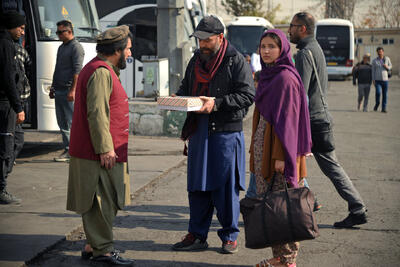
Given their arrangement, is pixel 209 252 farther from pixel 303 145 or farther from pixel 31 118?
pixel 31 118

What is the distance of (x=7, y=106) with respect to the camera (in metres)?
5.96

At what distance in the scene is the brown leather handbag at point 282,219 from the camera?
12.9ft

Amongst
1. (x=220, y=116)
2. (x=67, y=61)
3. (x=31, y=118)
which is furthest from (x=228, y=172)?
(x=31, y=118)

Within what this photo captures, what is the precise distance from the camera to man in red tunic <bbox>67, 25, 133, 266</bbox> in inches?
164

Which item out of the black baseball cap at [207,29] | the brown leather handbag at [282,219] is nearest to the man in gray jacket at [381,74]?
the black baseball cap at [207,29]

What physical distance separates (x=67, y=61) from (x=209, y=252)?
4.37 metres

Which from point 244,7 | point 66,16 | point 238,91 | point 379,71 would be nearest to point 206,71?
point 238,91

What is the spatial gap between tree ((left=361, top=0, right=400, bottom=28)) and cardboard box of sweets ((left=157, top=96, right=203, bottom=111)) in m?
61.2

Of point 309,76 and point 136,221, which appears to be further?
point 136,221

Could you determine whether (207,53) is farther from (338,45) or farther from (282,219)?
(338,45)

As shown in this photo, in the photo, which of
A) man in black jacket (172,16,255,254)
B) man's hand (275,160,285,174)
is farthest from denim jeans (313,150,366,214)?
man's hand (275,160,285,174)

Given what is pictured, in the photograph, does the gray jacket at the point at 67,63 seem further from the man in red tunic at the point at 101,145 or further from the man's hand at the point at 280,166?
the man's hand at the point at 280,166

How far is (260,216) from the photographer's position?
3.98 m

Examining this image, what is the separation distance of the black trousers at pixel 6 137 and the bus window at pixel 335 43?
1186 inches
